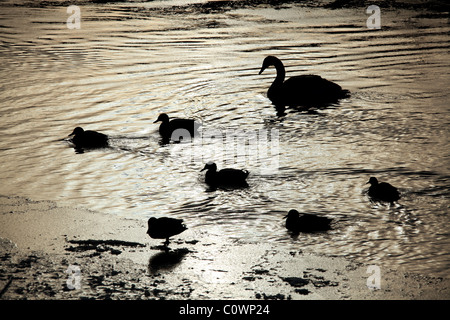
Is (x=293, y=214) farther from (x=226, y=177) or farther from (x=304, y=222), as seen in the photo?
(x=226, y=177)

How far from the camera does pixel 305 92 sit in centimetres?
1433

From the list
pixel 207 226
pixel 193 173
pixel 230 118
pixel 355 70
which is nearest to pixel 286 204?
pixel 207 226

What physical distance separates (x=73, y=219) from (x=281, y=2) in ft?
68.0

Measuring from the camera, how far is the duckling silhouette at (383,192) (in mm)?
8312

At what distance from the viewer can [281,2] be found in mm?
26672

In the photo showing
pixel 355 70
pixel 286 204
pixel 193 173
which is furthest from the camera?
pixel 355 70

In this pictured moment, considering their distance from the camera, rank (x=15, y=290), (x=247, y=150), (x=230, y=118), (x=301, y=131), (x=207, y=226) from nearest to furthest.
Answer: (x=15, y=290) → (x=207, y=226) → (x=247, y=150) → (x=301, y=131) → (x=230, y=118)

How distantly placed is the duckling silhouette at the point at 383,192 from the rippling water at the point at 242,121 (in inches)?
6.7

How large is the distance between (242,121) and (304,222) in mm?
5333

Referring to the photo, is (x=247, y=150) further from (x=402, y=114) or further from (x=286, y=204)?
(x=402, y=114)

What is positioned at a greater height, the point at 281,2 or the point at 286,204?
the point at 281,2
